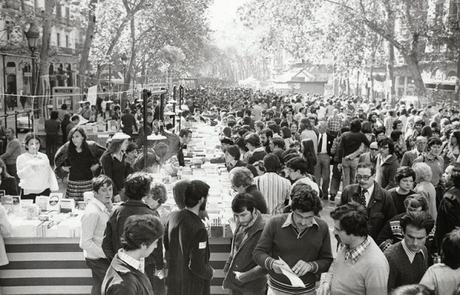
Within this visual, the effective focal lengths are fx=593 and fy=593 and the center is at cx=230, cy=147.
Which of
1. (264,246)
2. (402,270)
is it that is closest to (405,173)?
(402,270)

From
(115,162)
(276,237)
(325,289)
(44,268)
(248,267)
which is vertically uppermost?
(115,162)

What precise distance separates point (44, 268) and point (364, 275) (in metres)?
3.52

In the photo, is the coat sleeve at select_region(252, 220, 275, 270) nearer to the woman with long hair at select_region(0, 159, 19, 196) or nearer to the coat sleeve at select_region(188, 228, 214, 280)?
the coat sleeve at select_region(188, 228, 214, 280)

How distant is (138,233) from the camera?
3.61 m

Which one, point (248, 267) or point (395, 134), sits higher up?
point (395, 134)

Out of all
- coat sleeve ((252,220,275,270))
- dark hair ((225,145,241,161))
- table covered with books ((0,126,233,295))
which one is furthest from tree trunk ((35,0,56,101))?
coat sleeve ((252,220,275,270))

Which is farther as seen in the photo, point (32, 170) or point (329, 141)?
point (329, 141)

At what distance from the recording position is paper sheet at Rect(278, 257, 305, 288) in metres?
4.06

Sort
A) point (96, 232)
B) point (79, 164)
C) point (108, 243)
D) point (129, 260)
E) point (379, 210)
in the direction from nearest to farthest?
point (129, 260), point (108, 243), point (96, 232), point (379, 210), point (79, 164)

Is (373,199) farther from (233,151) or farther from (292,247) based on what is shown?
(233,151)

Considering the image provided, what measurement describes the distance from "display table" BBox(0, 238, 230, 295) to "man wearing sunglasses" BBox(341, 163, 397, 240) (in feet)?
9.26

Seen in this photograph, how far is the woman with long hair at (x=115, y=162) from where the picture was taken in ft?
24.6

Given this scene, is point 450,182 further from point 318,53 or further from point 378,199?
point 318,53

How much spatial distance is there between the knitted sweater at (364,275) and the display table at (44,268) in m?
3.00
